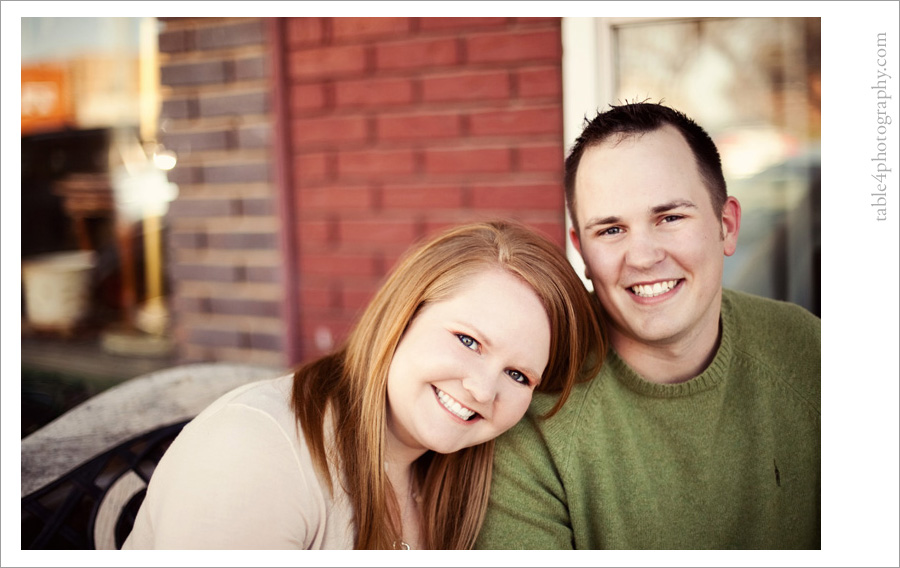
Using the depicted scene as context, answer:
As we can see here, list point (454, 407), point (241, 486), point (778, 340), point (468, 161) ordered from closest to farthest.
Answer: point (241, 486) < point (454, 407) < point (778, 340) < point (468, 161)

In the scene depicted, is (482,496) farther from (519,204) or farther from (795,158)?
(795,158)

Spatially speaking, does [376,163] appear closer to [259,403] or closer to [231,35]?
[231,35]

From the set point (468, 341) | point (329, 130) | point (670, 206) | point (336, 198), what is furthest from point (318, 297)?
point (670, 206)

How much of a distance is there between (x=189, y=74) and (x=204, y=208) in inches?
20.7

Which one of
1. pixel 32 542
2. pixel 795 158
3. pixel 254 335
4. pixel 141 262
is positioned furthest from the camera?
pixel 141 262

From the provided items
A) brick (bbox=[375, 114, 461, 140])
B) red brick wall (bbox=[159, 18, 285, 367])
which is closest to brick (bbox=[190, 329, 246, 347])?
red brick wall (bbox=[159, 18, 285, 367])

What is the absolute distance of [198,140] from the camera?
2.84m

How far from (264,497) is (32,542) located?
0.87m

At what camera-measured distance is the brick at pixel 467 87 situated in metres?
2.46

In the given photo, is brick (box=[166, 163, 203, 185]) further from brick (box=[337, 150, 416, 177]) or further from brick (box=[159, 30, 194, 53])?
brick (box=[337, 150, 416, 177])

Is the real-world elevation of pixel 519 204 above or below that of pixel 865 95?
below

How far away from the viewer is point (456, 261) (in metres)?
1.65

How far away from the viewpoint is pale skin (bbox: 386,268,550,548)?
1.59m

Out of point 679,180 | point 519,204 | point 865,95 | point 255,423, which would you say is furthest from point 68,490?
point 865,95
